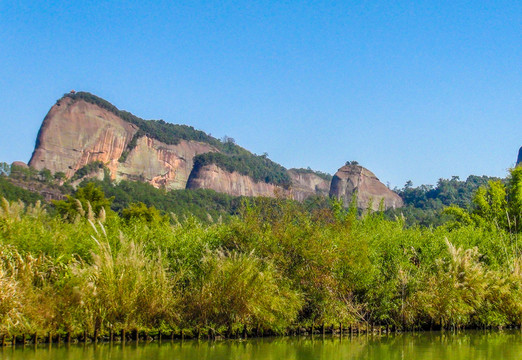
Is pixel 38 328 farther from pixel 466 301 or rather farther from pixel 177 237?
pixel 466 301

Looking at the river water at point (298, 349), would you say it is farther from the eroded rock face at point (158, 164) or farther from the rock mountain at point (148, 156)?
the eroded rock face at point (158, 164)

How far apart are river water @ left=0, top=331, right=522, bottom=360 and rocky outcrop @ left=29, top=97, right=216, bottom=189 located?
349 feet

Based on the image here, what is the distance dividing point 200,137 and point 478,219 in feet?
428

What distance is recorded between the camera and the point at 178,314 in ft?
48.9

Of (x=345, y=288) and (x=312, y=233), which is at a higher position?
(x=312, y=233)

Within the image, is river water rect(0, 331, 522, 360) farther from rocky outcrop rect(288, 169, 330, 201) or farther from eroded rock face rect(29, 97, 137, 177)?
rocky outcrop rect(288, 169, 330, 201)

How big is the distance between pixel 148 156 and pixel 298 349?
397 ft

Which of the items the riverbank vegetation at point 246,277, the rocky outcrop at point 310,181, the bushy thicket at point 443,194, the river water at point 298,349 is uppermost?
the rocky outcrop at point 310,181

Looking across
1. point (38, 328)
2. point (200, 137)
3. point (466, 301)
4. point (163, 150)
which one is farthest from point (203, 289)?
point (200, 137)

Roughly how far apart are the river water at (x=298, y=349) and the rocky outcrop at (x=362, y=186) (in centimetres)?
12496

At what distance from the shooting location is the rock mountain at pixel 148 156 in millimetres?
120188

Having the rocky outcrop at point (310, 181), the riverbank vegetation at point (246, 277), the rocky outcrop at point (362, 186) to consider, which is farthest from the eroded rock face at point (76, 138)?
the riverbank vegetation at point (246, 277)

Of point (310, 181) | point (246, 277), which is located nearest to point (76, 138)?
point (310, 181)

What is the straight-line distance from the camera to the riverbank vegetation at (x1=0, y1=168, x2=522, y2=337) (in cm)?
1401
